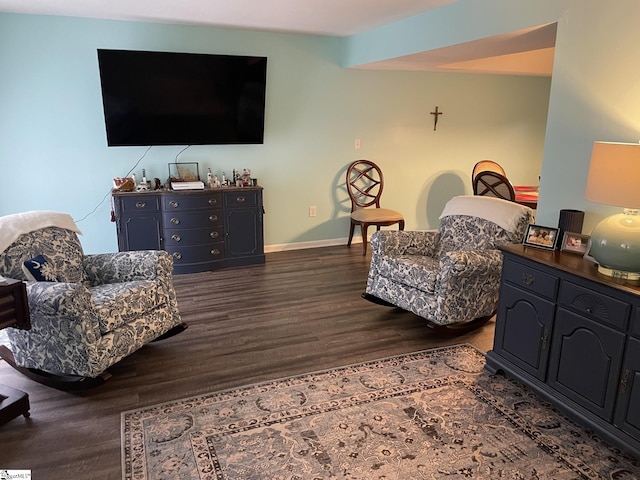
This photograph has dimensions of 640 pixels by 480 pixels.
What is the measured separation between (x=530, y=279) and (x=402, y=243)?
4.24 ft

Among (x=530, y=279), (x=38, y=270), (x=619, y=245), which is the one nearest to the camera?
(x=619, y=245)

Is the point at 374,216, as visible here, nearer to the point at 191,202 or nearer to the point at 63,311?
the point at 191,202

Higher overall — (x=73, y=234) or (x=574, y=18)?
(x=574, y=18)

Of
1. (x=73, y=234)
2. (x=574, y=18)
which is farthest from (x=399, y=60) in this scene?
(x=73, y=234)

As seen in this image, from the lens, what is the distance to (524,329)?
2.65 m

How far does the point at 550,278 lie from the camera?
2453 mm

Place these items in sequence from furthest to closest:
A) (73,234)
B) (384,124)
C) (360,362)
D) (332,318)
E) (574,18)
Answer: (384,124)
(332,318)
(73,234)
(360,362)
(574,18)

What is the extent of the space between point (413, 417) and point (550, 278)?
3.25 feet

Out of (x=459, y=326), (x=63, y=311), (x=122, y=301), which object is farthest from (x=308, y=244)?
(x=63, y=311)

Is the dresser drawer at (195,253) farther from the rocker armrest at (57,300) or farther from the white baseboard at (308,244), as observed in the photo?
the rocker armrest at (57,300)

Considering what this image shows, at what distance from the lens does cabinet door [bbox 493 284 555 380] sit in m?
2.52

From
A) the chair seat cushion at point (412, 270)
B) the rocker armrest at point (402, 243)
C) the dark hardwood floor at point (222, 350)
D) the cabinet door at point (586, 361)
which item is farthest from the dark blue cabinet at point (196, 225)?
the cabinet door at point (586, 361)

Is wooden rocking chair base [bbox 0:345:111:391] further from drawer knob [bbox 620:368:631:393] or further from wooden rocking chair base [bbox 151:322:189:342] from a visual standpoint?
drawer knob [bbox 620:368:631:393]

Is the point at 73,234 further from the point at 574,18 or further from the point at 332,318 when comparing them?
the point at 574,18
